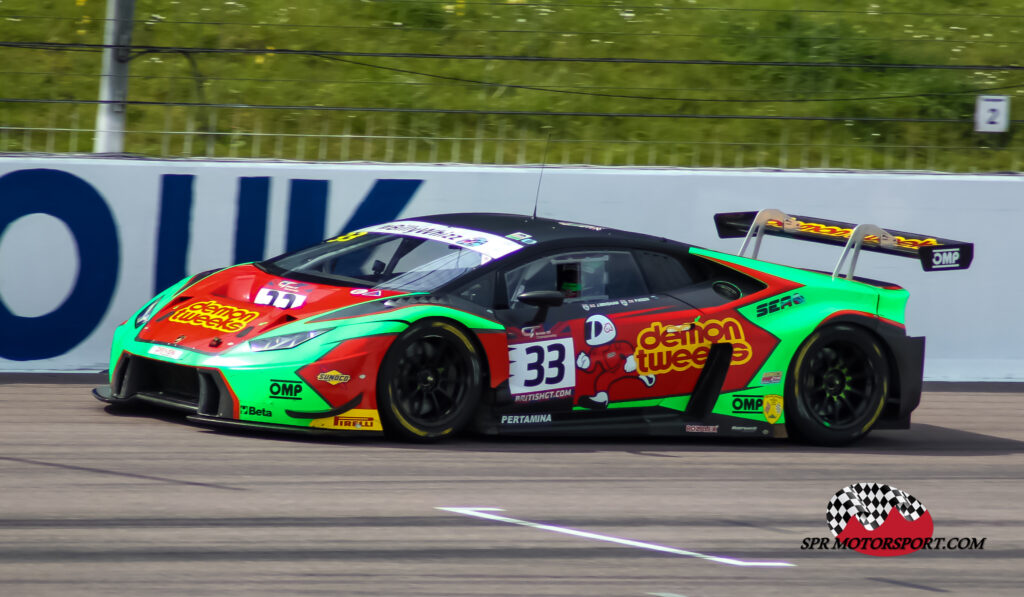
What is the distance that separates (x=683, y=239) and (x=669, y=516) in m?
4.81

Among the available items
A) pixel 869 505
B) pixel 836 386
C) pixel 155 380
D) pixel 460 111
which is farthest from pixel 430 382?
pixel 460 111

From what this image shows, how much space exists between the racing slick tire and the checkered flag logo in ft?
3.66

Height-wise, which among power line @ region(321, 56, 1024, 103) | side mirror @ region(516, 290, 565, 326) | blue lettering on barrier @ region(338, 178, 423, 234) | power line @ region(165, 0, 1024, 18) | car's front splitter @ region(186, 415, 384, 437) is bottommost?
car's front splitter @ region(186, 415, 384, 437)

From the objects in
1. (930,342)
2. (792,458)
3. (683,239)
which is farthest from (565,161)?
(792,458)

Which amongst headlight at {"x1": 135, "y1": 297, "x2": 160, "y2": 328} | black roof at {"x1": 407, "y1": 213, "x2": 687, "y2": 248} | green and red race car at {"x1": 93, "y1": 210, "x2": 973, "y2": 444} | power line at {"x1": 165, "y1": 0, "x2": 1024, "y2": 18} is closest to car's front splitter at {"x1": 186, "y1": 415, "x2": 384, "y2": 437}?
green and red race car at {"x1": 93, "y1": 210, "x2": 973, "y2": 444}

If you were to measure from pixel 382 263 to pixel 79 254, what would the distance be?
2.98 meters

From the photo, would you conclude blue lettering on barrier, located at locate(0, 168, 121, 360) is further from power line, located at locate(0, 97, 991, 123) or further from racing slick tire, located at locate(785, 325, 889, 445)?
racing slick tire, located at locate(785, 325, 889, 445)

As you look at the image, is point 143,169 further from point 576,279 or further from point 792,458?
point 792,458

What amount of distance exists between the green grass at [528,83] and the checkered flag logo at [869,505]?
14.6 ft

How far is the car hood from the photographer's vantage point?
6781mm

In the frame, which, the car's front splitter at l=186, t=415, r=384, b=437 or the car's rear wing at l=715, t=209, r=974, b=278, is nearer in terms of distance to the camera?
the car's front splitter at l=186, t=415, r=384, b=437

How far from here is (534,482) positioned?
6.26 metres

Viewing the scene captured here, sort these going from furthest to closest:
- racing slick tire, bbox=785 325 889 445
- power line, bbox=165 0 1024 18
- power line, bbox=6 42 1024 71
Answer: power line, bbox=165 0 1024 18 → power line, bbox=6 42 1024 71 → racing slick tire, bbox=785 325 889 445

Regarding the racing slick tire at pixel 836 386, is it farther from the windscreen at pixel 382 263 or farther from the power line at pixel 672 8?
the power line at pixel 672 8
